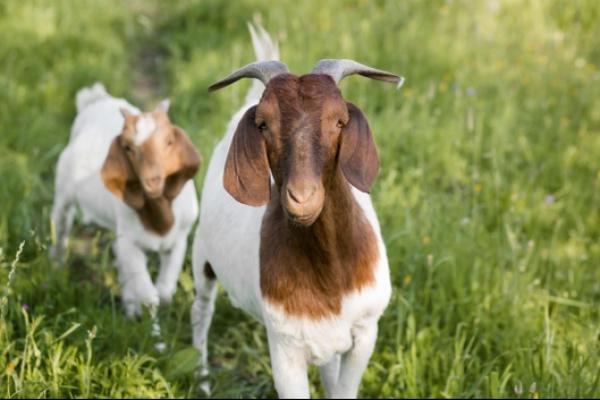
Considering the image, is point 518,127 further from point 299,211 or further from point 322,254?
point 299,211

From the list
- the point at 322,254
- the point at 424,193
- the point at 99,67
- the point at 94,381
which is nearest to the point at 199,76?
the point at 99,67

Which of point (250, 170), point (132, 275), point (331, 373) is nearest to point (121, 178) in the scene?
point (132, 275)

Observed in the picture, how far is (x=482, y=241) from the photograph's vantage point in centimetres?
437

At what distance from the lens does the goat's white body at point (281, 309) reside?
2871 millimetres

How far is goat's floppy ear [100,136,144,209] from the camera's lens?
4066 millimetres

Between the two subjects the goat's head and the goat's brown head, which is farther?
the goat's head

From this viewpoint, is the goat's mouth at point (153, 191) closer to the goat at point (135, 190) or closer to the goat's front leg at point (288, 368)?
the goat at point (135, 190)

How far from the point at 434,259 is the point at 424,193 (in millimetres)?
645

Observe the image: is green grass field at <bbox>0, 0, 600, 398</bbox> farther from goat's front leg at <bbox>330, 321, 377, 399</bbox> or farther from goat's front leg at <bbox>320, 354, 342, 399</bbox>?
goat's front leg at <bbox>330, 321, 377, 399</bbox>

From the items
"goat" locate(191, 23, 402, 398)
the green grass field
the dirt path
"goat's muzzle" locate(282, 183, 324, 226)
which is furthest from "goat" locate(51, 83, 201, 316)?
the dirt path

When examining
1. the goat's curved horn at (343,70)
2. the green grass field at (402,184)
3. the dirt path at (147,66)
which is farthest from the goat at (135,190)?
the dirt path at (147,66)

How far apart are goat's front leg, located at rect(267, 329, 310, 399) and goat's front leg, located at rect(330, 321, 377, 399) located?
0.19 metres

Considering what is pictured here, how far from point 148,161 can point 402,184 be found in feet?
5.86

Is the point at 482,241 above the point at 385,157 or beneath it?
beneath
